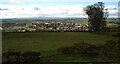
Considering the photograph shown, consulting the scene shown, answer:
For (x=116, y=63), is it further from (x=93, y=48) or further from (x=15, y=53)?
(x=15, y=53)

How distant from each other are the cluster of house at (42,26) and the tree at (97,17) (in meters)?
0.19

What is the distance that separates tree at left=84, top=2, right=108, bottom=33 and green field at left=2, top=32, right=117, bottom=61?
201mm

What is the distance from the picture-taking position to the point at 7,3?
18.1 ft

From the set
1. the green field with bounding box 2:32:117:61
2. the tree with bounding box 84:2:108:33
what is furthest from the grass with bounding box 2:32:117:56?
the tree with bounding box 84:2:108:33

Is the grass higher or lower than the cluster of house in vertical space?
lower

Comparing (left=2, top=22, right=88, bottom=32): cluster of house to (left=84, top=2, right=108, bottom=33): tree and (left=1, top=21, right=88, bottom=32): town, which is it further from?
(left=84, top=2, right=108, bottom=33): tree

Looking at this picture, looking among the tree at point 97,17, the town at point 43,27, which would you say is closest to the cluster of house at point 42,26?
the town at point 43,27

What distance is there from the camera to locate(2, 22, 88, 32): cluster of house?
5523mm

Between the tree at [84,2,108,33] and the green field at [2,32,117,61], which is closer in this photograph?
the green field at [2,32,117,61]

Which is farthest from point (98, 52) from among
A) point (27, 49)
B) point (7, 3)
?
point (7, 3)

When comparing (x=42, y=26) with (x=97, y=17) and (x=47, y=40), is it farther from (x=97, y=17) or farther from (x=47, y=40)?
(x=97, y=17)

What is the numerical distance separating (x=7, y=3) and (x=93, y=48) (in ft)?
6.99

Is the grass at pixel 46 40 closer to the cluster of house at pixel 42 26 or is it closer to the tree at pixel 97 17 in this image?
the cluster of house at pixel 42 26

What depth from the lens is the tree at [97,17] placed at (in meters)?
5.73
